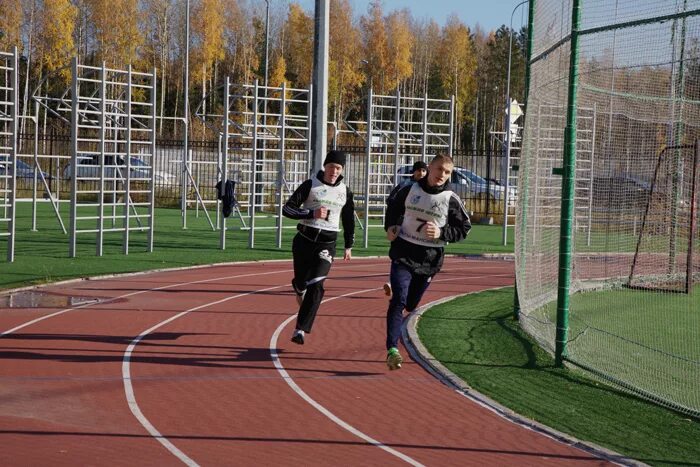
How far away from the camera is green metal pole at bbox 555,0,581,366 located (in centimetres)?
1124

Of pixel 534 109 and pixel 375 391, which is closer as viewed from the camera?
pixel 375 391

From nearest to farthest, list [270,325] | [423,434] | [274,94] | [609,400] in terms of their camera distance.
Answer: [423,434] < [609,400] < [270,325] < [274,94]

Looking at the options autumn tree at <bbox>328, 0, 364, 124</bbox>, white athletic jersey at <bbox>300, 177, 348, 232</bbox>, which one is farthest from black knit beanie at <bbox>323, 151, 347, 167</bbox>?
autumn tree at <bbox>328, 0, 364, 124</bbox>

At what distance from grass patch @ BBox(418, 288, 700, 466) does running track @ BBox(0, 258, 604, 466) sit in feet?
1.53

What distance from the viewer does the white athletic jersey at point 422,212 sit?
432 inches

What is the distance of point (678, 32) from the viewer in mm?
10703

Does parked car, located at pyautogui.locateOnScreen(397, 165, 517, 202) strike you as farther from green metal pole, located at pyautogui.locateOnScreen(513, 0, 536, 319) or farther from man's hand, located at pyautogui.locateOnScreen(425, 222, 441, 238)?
man's hand, located at pyautogui.locateOnScreen(425, 222, 441, 238)

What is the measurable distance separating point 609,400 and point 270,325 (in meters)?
5.29

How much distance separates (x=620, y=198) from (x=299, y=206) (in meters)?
5.90

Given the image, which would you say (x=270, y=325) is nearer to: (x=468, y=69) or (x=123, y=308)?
(x=123, y=308)

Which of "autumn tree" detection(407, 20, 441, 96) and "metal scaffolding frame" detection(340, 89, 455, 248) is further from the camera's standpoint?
"autumn tree" detection(407, 20, 441, 96)

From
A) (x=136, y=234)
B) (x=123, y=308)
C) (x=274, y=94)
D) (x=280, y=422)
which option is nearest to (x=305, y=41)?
(x=274, y=94)

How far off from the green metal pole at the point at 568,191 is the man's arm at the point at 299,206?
2898 millimetres

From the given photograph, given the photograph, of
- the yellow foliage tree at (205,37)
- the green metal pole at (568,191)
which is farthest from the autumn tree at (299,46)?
the green metal pole at (568,191)
